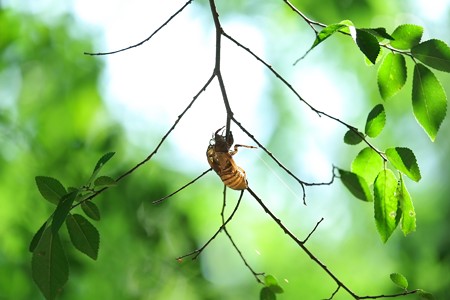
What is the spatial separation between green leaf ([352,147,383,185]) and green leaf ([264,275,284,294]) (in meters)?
0.19

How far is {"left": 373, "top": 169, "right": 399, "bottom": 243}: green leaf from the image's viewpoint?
0.82 metres

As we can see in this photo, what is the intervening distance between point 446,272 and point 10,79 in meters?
2.35

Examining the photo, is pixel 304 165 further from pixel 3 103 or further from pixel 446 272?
pixel 3 103

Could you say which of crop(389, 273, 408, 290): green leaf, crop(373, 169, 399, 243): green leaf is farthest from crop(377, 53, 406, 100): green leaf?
crop(389, 273, 408, 290): green leaf

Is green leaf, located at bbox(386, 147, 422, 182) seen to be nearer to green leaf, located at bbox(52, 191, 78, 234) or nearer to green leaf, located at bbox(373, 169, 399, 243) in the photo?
green leaf, located at bbox(373, 169, 399, 243)

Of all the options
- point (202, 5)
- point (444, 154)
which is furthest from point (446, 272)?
point (202, 5)

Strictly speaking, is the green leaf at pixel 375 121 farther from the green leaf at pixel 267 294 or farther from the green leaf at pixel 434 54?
the green leaf at pixel 267 294

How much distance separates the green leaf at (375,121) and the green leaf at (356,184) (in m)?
0.07

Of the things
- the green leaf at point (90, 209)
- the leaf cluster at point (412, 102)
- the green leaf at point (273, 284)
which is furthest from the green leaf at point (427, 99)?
the green leaf at point (90, 209)

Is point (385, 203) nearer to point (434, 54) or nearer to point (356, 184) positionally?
point (356, 184)

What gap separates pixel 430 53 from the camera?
0.79 metres

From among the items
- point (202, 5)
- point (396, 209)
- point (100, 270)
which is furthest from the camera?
point (202, 5)

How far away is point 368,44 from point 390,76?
0.16m

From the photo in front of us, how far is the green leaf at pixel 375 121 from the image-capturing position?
0.87 m
